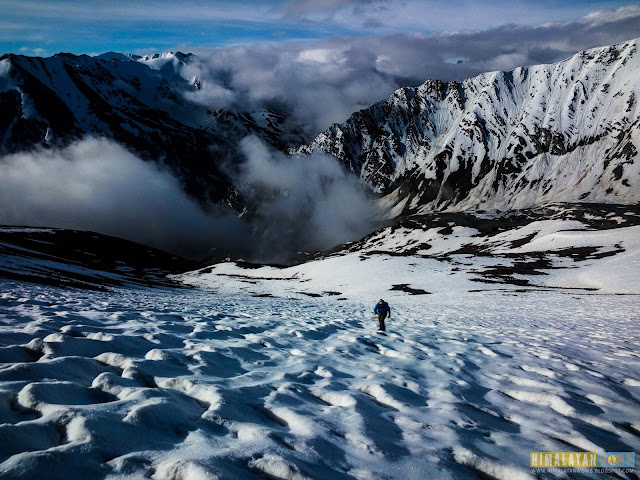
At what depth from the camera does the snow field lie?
13.9 feet

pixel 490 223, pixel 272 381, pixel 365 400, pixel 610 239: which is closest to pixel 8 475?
pixel 272 381

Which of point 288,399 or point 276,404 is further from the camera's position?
point 288,399

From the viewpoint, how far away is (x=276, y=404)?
6129mm

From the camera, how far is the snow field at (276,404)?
423cm

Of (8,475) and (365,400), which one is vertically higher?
(8,475)

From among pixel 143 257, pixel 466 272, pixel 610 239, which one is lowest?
pixel 143 257

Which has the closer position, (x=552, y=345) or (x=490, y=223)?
(x=552, y=345)

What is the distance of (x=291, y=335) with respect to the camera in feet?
40.8

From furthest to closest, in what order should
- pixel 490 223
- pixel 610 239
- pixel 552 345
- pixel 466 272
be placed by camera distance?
pixel 490 223, pixel 610 239, pixel 466 272, pixel 552 345

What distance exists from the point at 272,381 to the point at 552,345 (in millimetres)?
10878

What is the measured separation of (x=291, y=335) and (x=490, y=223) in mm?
181313

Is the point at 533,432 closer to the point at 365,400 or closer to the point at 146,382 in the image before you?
the point at 365,400

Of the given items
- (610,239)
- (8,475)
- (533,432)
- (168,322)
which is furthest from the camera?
(610,239)

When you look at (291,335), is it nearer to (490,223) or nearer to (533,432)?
(533,432)
